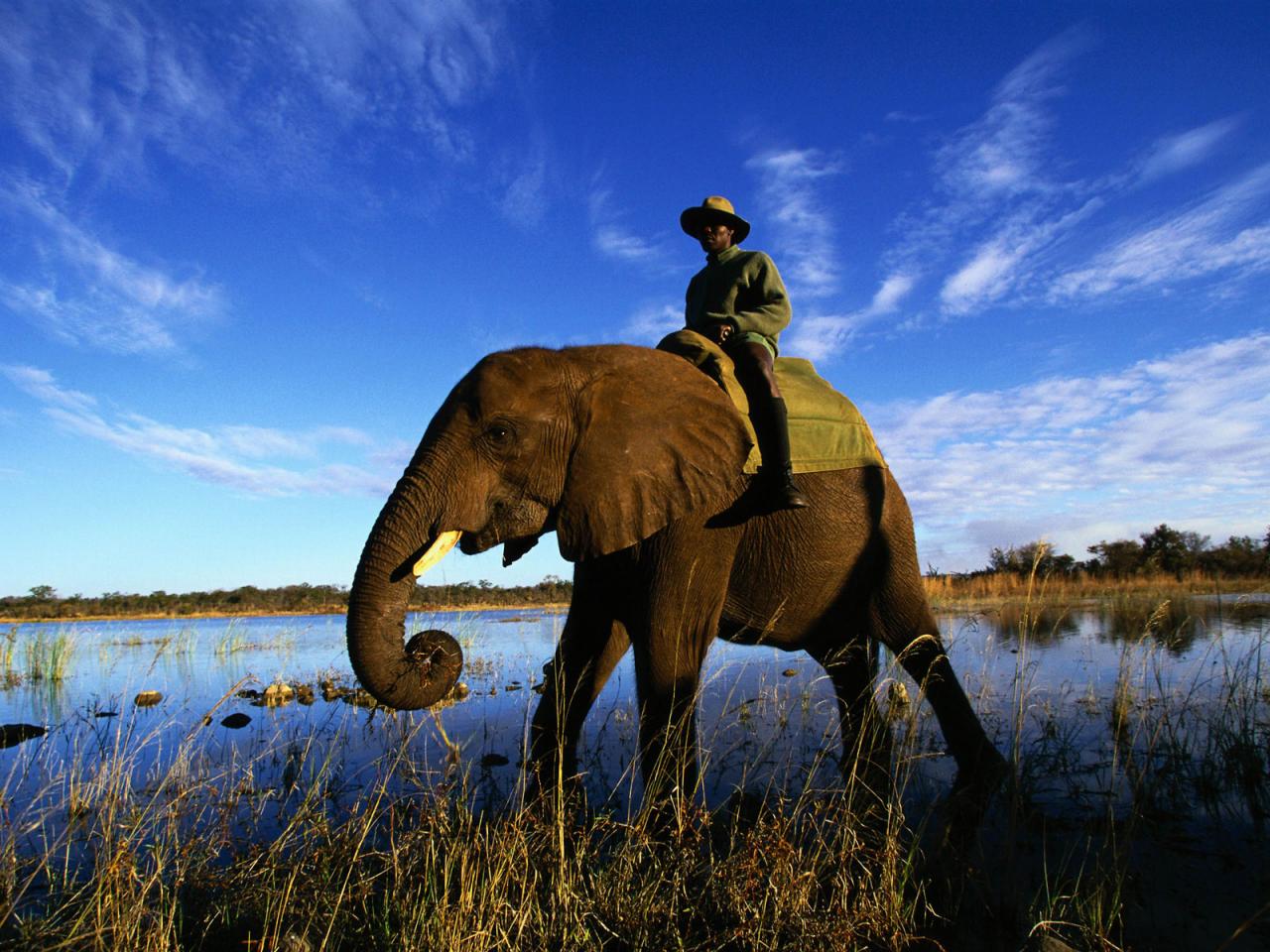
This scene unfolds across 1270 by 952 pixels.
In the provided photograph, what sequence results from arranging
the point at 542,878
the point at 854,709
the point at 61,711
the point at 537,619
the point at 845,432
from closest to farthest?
1. the point at 542,878
2. the point at 845,432
3. the point at 854,709
4. the point at 61,711
5. the point at 537,619

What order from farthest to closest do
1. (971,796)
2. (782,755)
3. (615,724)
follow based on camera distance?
(615,724)
(782,755)
(971,796)

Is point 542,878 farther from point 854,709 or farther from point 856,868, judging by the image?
point 854,709

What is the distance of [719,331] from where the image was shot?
193 inches

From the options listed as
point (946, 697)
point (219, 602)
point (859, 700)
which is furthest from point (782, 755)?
point (219, 602)

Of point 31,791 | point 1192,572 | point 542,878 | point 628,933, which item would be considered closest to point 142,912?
point 542,878

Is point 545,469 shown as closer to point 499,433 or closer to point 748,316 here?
point 499,433

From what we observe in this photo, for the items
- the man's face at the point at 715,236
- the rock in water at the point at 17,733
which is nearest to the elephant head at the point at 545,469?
the man's face at the point at 715,236

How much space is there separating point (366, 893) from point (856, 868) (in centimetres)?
219

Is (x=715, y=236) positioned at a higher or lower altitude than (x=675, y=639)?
higher

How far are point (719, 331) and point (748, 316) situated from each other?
8.7 inches

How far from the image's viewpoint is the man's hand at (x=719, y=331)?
15.9 feet

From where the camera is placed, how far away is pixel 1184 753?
5.18 meters

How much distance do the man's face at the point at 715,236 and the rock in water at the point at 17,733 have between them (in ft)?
25.3

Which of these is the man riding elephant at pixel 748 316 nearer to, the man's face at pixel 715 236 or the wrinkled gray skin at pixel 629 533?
the man's face at pixel 715 236
